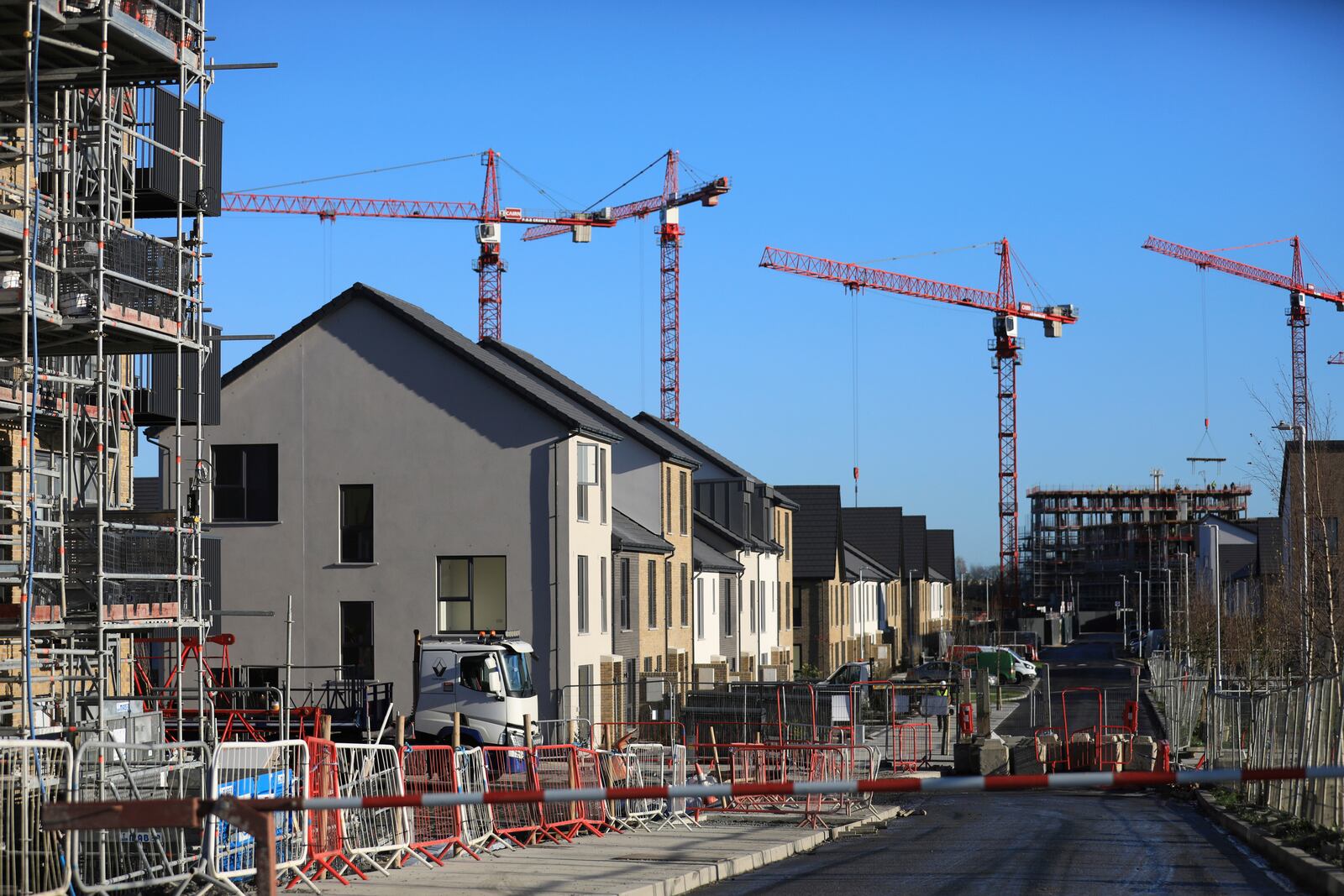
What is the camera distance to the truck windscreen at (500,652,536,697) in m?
30.3

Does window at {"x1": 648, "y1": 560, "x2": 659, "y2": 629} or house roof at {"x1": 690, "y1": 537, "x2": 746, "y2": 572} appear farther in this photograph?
house roof at {"x1": 690, "y1": 537, "x2": 746, "y2": 572}

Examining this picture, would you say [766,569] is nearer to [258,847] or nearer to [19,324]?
[19,324]

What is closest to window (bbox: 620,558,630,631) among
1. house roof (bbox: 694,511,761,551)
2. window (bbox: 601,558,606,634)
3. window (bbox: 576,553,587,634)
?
window (bbox: 601,558,606,634)

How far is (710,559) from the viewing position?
55188 mm

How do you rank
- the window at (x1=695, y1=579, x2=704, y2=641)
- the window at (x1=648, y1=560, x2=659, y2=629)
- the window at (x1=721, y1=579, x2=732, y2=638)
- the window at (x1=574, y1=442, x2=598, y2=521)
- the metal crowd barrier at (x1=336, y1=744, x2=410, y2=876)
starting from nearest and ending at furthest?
the metal crowd barrier at (x1=336, y1=744, x2=410, y2=876) → the window at (x1=574, y1=442, x2=598, y2=521) → the window at (x1=648, y1=560, x2=659, y2=629) → the window at (x1=695, y1=579, x2=704, y2=641) → the window at (x1=721, y1=579, x2=732, y2=638)

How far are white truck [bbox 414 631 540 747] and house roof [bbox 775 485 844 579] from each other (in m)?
41.6

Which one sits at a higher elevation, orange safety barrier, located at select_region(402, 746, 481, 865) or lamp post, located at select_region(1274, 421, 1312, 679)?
lamp post, located at select_region(1274, 421, 1312, 679)

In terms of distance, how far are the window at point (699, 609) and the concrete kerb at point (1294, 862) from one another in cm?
3138

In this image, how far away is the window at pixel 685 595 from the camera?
50188 mm

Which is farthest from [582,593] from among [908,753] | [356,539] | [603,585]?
[908,753]

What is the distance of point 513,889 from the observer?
13.4m

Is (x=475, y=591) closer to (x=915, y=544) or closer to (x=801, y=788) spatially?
(x=801, y=788)

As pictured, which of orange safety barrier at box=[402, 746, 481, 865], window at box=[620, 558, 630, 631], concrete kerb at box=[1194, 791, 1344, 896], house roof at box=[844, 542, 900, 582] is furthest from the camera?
house roof at box=[844, 542, 900, 582]

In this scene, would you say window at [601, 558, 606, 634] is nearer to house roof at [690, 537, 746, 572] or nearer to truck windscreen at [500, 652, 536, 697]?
truck windscreen at [500, 652, 536, 697]
